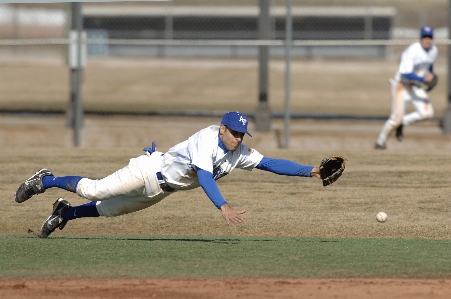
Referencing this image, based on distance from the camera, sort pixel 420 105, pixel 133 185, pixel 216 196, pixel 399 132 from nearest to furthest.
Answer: pixel 216 196
pixel 133 185
pixel 420 105
pixel 399 132

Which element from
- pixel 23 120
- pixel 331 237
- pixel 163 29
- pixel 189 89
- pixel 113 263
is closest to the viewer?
pixel 113 263

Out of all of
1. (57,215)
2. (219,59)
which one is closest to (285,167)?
(57,215)

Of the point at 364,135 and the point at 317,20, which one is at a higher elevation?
the point at 317,20

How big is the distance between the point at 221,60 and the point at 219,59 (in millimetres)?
252

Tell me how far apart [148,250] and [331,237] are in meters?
2.15

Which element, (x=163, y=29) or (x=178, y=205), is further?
(x=163, y=29)

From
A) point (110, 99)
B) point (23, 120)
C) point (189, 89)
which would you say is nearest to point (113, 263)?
point (23, 120)

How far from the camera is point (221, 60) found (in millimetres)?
45594

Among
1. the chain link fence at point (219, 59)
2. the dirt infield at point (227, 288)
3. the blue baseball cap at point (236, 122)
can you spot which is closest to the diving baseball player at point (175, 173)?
the blue baseball cap at point (236, 122)

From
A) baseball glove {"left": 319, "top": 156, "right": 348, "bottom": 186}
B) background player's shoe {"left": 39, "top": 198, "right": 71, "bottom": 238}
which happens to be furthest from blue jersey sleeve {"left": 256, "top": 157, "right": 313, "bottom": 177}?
background player's shoe {"left": 39, "top": 198, "right": 71, "bottom": 238}

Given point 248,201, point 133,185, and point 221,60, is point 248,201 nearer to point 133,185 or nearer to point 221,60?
point 133,185

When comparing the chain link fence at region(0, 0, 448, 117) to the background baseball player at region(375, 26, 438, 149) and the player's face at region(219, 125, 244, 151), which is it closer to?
the background baseball player at region(375, 26, 438, 149)

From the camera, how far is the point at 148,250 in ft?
27.4

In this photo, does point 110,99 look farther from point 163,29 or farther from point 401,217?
point 401,217
